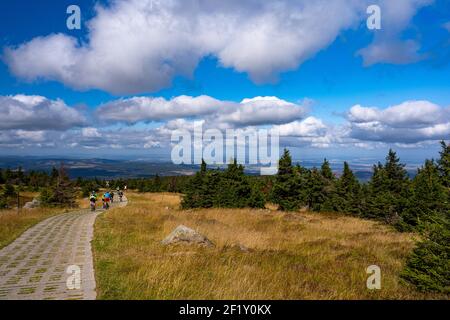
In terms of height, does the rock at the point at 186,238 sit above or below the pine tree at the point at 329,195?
above

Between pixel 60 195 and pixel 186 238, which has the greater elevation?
pixel 186 238

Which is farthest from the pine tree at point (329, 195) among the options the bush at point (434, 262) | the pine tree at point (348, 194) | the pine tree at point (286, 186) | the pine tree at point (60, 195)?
the bush at point (434, 262)

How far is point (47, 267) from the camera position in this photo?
858cm

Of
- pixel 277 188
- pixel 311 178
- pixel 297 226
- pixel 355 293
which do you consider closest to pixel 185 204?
pixel 277 188

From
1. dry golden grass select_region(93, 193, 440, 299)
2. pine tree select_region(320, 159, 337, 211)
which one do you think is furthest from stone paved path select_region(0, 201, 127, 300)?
pine tree select_region(320, 159, 337, 211)

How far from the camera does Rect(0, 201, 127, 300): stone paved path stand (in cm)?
649

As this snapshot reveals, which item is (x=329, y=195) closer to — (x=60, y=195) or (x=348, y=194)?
(x=348, y=194)

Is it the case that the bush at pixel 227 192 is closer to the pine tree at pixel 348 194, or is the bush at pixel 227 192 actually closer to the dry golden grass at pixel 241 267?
the pine tree at pixel 348 194

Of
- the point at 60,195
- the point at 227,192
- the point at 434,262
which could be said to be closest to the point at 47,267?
the point at 434,262

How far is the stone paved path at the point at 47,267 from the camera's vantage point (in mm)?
6488

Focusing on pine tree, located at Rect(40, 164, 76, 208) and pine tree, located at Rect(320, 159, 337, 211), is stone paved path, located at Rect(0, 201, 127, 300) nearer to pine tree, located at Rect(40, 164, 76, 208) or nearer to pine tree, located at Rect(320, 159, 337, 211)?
pine tree, located at Rect(40, 164, 76, 208)

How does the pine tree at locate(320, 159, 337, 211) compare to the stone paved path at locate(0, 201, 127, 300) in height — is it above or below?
below

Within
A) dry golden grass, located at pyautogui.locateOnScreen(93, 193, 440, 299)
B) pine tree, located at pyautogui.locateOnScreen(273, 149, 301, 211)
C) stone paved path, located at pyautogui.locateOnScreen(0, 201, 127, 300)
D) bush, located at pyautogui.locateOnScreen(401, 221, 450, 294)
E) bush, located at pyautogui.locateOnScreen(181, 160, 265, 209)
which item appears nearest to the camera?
stone paved path, located at pyautogui.locateOnScreen(0, 201, 127, 300)
